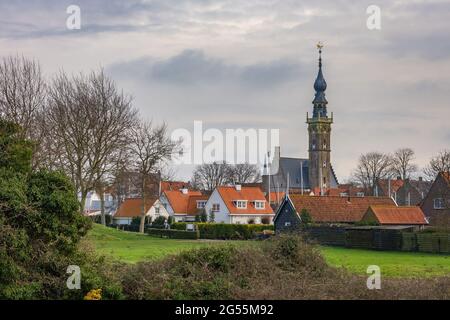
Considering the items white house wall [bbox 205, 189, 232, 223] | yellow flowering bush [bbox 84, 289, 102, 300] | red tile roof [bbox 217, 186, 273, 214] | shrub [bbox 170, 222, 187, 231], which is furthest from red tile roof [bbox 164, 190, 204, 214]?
yellow flowering bush [bbox 84, 289, 102, 300]

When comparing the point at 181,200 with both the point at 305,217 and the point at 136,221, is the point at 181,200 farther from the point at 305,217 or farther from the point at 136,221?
the point at 305,217

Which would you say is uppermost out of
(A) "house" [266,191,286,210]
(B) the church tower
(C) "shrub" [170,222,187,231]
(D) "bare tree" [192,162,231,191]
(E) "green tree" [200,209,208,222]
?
(B) the church tower

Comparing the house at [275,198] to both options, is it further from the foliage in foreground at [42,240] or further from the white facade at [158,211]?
the foliage in foreground at [42,240]

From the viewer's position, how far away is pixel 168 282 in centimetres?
1855

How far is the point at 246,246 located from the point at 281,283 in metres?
2.80

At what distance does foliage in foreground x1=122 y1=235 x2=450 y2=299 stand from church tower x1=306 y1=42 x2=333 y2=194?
A: 10694 cm

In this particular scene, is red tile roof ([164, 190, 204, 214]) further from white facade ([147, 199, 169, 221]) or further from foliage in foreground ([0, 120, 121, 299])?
foliage in foreground ([0, 120, 121, 299])

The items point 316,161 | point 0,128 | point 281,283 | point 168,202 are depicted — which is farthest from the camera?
point 316,161

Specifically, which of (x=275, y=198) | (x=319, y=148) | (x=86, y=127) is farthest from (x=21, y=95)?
(x=319, y=148)

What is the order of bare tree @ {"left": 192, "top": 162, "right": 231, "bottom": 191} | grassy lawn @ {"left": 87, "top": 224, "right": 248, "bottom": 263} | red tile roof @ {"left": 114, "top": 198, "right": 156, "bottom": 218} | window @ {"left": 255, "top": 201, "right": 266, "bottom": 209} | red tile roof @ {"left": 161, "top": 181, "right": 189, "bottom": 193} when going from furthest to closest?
bare tree @ {"left": 192, "top": 162, "right": 231, "bottom": 191} → red tile roof @ {"left": 161, "top": 181, "right": 189, "bottom": 193} → red tile roof @ {"left": 114, "top": 198, "right": 156, "bottom": 218} → window @ {"left": 255, "top": 201, "right": 266, "bottom": 209} → grassy lawn @ {"left": 87, "top": 224, "right": 248, "bottom": 263}

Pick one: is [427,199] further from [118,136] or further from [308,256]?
[308,256]

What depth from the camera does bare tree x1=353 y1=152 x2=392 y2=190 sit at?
97.8m

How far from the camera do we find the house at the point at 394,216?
55.4 metres
